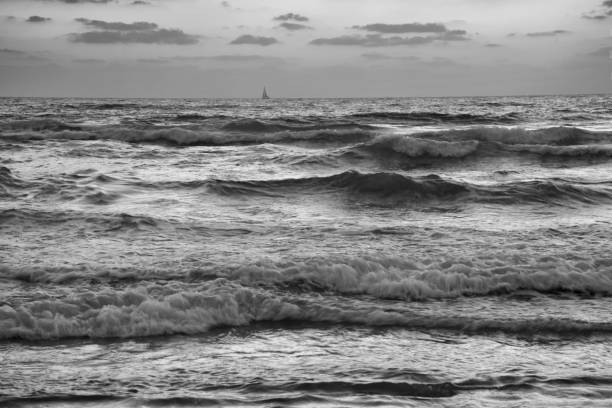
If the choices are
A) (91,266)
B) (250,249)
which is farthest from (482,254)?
(91,266)

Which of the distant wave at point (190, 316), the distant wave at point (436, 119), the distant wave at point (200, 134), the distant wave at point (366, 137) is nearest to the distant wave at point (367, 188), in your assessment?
the distant wave at point (366, 137)

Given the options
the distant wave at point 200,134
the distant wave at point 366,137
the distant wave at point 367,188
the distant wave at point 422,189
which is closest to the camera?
the distant wave at point 367,188

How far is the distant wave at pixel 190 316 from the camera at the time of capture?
512 cm

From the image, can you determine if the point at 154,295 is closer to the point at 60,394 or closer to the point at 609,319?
the point at 60,394

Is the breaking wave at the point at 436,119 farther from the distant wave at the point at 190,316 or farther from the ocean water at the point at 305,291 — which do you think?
the distant wave at the point at 190,316

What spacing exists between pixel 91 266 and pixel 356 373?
3.52m

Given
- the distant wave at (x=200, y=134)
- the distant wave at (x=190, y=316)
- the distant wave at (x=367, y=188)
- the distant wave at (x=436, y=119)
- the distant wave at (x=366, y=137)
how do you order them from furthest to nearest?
1. the distant wave at (x=436, y=119)
2. the distant wave at (x=200, y=134)
3. the distant wave at (x=366, y=137)
4. the distant wave at (x=367, y=188)
5. the distant wave at (x=190, y=316)

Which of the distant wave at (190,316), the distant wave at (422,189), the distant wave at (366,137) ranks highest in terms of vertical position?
the distant wave at (366,137)

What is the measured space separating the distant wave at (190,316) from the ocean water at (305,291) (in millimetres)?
17

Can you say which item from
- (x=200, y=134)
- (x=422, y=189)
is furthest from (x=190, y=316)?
(x=200, y=134)

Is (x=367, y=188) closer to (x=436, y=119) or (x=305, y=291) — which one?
(x=305, y=291)

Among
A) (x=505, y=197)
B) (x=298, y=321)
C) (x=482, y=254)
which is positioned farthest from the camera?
(x=505, y=197)

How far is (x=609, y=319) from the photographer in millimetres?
5504

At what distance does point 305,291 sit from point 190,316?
1.19 metres
